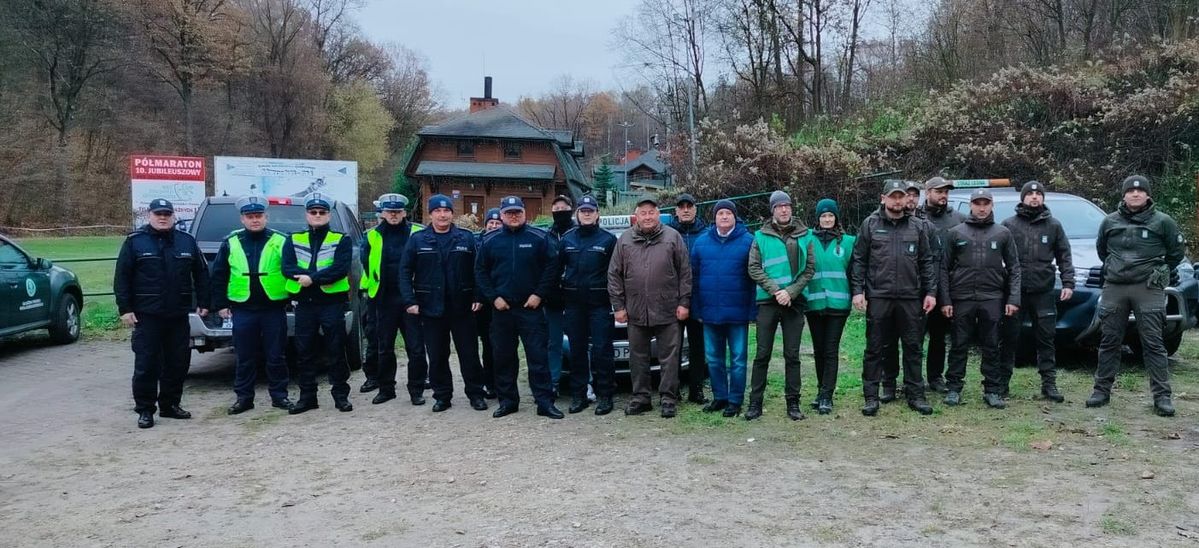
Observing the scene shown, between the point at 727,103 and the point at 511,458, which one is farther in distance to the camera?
the point at 727,103

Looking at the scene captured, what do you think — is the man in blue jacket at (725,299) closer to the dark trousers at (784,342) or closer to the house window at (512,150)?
the dark trousers at (784,342)

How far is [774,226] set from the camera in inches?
256

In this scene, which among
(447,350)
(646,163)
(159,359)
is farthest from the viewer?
(646,163)

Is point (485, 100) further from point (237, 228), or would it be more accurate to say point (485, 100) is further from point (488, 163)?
point (237, 228)

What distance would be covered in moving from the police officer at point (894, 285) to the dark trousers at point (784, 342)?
0.58 m

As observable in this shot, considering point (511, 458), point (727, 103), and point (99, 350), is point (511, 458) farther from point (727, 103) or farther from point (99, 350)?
point (727, 103)

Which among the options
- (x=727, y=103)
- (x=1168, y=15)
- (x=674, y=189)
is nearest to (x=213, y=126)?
(x=727, y=103)

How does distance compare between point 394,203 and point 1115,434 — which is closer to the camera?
point 1115,434

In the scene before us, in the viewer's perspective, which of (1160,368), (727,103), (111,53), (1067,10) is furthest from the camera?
(111,53)

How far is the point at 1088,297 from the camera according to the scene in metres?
7.63

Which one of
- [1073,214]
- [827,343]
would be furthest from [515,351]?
[1073,214]

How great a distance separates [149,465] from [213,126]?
5064 centimetres

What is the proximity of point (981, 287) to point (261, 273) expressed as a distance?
20.2ft

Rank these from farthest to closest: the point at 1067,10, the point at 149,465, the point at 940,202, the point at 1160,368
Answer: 1. the point at 1067,10
2. the point at 940,202
3. the point at 1160,368
4. the point at 149,465
